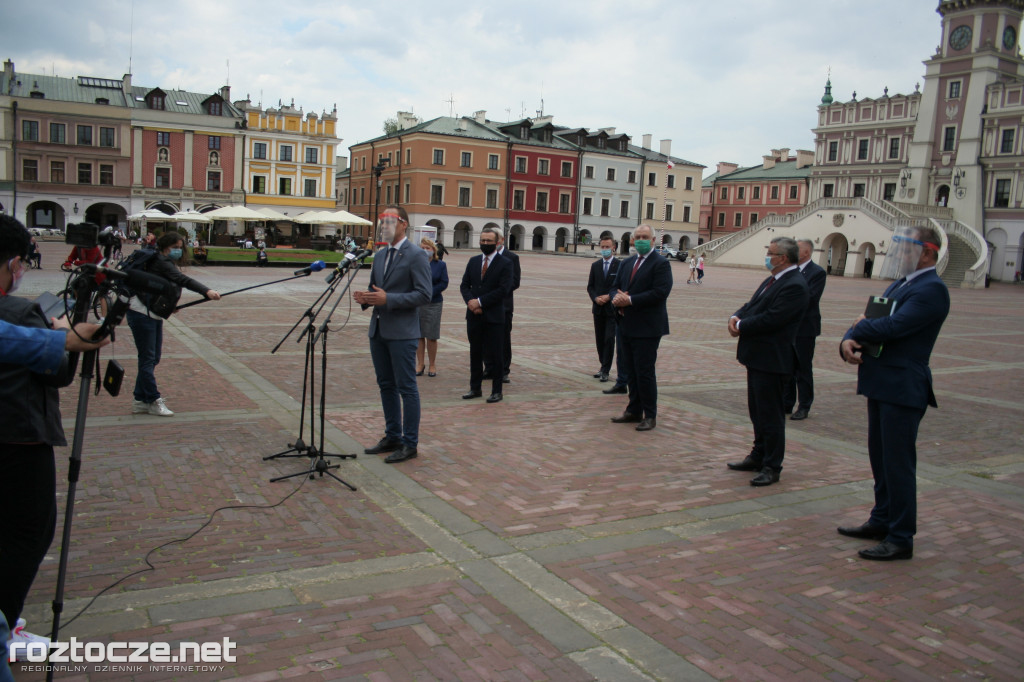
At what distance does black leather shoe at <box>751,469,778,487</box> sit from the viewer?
5.88 metres

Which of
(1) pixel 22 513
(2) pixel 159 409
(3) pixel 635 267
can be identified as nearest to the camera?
(1) pixel 22 513

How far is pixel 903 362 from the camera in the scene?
15.0ft

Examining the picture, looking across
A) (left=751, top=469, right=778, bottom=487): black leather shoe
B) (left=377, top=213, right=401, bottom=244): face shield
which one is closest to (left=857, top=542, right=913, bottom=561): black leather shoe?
(left=751, top=469, right=778, bottom=487): black leather shoe

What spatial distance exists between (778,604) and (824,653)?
1.54 feet

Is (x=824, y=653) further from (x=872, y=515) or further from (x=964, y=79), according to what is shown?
(x=964, y=79)

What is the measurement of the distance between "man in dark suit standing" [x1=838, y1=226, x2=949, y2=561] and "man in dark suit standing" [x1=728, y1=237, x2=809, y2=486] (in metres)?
1.16

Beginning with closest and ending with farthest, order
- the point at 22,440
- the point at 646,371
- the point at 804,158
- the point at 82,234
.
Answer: the point at 22,440 < the point at 82,234 < the point at 646,371 < the point at 804,158

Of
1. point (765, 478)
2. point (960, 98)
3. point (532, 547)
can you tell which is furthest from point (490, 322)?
point (960, 98)

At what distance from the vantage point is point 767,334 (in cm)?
595

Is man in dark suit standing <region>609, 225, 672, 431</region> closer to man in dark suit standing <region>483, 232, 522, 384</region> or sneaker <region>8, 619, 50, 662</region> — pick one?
man in dark suit standing <region>483, 232, 522, 384</region>

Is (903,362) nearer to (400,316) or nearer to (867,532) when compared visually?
(867,532)

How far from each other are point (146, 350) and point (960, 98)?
202 feet

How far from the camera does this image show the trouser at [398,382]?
6168 millimetres

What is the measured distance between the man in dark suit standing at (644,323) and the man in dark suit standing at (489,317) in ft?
4.86
